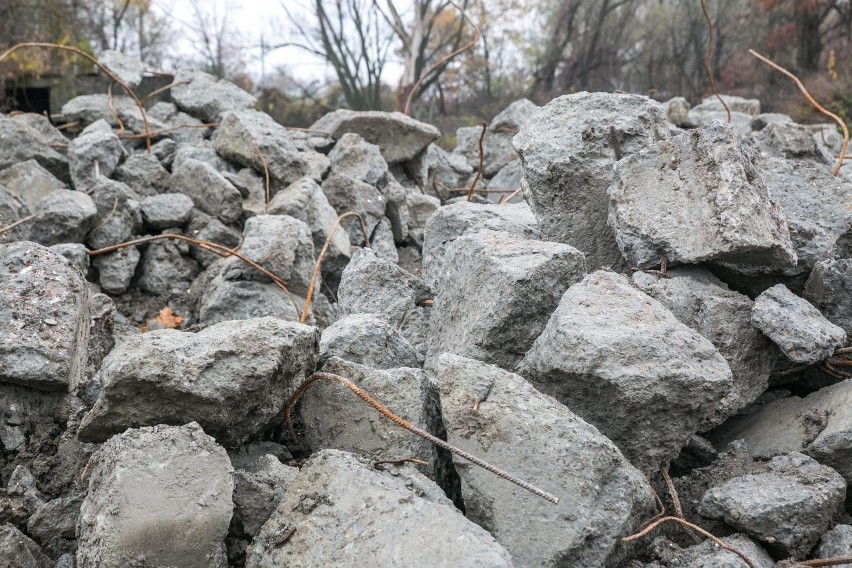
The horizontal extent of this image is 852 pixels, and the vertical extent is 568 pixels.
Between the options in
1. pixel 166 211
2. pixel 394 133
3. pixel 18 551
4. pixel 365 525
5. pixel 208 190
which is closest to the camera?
pixel 365 525

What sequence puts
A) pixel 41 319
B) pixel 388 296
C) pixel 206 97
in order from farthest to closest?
pixel 206 97 → pixel 388 296 → pixel 41 319

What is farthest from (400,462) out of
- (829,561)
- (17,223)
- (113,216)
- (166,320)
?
(113,216)

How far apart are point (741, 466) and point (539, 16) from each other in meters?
19.3

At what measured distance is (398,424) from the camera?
76.5 inches

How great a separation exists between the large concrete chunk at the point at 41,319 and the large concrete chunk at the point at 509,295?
1110 millimetres

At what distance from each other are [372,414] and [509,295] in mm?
502

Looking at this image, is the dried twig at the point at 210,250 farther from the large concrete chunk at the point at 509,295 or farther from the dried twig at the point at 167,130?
the dried twig at the point at 167,130

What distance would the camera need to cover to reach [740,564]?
5.71ft

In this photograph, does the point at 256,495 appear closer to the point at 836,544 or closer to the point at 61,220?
the point at 836,544

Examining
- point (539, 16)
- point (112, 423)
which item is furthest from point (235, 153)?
point (539, 16)

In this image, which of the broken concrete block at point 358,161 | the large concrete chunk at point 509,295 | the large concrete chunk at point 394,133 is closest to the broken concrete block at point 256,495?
the large concrete chunk at point 509,295

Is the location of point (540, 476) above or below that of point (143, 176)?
below

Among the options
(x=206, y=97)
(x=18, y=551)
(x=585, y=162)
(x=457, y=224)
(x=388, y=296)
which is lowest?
(x=18, y=551)

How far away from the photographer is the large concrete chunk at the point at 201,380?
6.04ft
